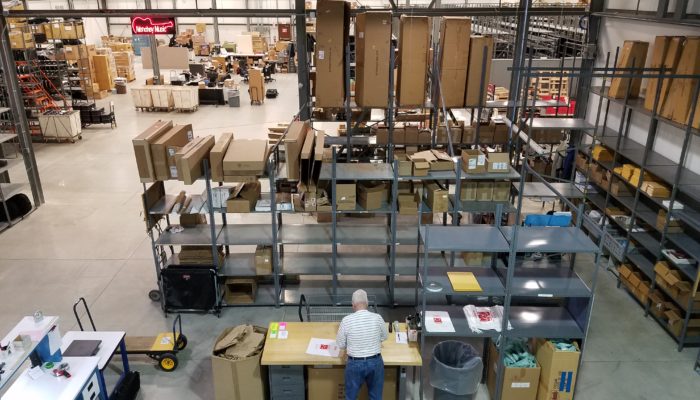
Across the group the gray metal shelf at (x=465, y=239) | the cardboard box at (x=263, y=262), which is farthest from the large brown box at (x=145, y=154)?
the gray metal shelf at (x=465, y=239)

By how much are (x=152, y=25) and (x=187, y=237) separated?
6140 mm

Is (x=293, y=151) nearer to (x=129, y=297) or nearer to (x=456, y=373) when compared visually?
(x=456, y=373)

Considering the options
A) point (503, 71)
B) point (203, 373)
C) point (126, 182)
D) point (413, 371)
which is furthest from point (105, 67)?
point (413, 371)

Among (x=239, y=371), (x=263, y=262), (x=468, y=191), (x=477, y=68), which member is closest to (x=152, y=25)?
(x=263, y=262)

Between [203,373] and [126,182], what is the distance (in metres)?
7.54

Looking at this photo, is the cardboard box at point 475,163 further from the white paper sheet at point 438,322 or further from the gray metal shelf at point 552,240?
the white paper sheet at point 438,322

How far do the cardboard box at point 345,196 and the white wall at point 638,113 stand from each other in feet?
14.9

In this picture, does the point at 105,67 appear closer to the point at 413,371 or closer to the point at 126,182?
the point at 126,182

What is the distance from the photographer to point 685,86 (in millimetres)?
6488

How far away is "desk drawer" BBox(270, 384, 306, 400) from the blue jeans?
0.64m

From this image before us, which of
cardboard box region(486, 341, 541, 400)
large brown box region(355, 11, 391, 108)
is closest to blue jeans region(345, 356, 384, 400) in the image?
cardboard box region(486, 341, 541, 400)

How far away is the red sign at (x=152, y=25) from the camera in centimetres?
1091

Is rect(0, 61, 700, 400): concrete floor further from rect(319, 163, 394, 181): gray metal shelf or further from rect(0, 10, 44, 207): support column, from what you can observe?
rect(319, 163, 394, 181): gray metal shelf

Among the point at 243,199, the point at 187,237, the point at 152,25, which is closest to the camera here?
the point at 243,199
